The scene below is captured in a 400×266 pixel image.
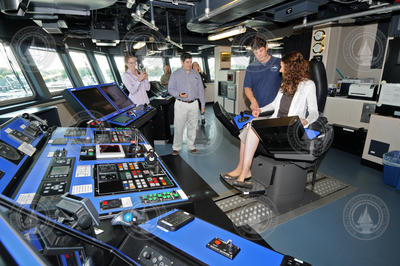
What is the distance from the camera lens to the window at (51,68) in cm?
434

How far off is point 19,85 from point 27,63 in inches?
18.2

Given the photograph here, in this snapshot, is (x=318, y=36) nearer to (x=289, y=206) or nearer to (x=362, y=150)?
(x=362, y=150)

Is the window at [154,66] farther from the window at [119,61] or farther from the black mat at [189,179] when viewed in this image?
the black mat at [189,179]

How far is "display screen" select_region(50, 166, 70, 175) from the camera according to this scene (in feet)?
4.13

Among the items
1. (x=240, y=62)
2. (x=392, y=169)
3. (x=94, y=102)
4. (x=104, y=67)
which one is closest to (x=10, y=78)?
(x=94, y=102)

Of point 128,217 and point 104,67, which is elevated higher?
point 104,67

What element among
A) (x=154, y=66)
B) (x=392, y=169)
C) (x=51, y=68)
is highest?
(x=154, y=66)

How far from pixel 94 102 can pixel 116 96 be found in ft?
2.09

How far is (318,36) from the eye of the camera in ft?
15.6

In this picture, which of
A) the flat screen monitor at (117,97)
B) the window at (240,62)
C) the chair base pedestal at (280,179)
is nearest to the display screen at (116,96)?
the flat screen monitor at (117,97)

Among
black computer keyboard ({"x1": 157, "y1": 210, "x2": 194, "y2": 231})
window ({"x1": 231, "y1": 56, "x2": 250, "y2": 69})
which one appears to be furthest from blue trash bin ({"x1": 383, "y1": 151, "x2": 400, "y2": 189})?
window ({"x1": 231, "y1": 56, "x2": 250, "y2": 69})

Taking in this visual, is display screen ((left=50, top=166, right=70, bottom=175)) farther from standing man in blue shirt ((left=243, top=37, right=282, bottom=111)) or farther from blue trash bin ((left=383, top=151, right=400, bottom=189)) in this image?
blue trash bin ((left=383, top=151, right=400, bottom=189))

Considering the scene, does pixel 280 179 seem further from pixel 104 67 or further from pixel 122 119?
pixel 104 67

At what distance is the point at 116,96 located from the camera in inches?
127
